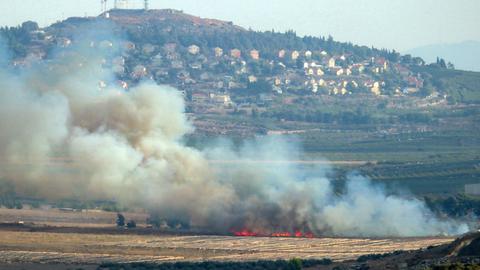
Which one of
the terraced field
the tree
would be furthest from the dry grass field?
the tree

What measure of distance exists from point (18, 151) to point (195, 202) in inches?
473

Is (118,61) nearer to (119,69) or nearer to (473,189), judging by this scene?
(119,69)

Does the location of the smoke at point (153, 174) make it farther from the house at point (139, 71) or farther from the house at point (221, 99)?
the house at point (139, 71)

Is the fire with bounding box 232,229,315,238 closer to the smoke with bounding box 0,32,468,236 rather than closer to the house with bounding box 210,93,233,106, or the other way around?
the smoke with bounding box 0,32,468,236

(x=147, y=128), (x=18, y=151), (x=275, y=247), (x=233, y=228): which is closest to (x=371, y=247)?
(x=275, y=247)

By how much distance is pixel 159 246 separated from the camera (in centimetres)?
7581

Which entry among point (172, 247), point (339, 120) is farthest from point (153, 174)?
point (339, 120)

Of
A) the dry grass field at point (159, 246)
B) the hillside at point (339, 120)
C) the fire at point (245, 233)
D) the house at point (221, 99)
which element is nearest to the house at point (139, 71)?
the hillside at point (339, 120)

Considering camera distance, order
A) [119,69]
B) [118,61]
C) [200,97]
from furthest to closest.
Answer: [200,97] < [118,61] < [119,69]

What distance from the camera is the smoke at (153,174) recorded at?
272 feet

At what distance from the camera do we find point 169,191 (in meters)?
84.8

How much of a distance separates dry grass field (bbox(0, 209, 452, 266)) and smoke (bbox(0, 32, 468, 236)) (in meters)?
3.09

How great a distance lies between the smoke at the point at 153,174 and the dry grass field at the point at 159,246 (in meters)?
3.09

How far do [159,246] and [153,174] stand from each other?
9.79 m
